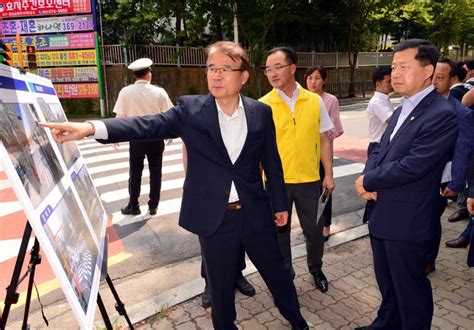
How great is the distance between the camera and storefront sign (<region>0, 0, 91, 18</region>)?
15.5 metres

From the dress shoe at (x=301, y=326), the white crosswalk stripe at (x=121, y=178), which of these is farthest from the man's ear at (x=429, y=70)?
the white crosswalk stripe at (x=121, y=178)

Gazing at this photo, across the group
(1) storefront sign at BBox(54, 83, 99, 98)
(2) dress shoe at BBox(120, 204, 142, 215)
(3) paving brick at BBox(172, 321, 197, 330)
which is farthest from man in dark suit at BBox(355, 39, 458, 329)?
(1) storefront sign at BBox(54, 83, 99, 98)

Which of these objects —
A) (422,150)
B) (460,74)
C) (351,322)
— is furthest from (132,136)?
(460,74)

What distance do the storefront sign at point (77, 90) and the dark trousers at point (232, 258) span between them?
52.1 feet

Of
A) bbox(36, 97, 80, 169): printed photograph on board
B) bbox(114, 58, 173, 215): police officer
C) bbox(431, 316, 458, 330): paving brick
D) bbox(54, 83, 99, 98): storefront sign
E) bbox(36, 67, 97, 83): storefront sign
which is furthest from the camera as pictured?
bbox(54, 83, 99, 98): storefront sign

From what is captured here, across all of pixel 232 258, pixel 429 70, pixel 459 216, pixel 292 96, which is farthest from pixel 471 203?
pixel 459 216

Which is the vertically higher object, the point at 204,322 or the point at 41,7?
the point at 41,7

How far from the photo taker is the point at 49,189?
5.83 ft

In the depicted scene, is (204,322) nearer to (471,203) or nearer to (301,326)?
(301,326)

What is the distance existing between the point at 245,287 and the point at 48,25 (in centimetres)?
1647

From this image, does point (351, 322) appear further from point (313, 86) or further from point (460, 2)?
point (460, 2)

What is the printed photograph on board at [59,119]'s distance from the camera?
2154 millimetres

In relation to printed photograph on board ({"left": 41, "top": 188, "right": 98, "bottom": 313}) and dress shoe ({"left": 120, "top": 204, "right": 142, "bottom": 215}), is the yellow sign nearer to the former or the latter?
dress shoe ({"left": 120, "top": 204, "right": 142, "bottom": 215})

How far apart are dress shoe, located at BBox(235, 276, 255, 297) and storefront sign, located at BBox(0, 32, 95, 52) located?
15.1m
